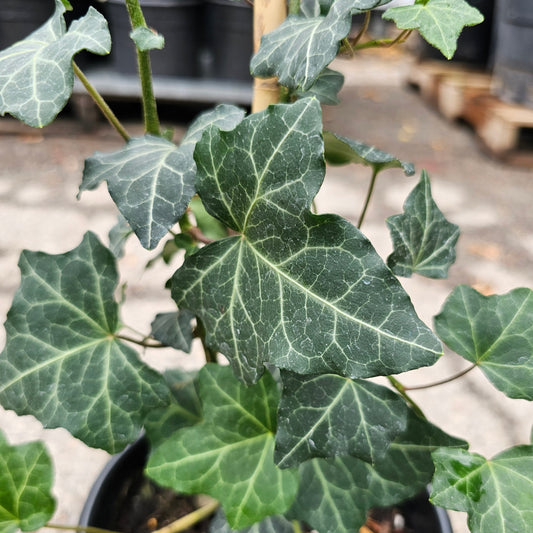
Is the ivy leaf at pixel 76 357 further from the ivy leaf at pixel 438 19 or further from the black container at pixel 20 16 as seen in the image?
the black container at pixel 20 16

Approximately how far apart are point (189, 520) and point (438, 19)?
27.1 inches

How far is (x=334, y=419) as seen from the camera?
0.55 meters

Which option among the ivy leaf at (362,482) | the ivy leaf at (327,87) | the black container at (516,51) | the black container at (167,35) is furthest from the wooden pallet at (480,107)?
the ivy leaf at (362,482)

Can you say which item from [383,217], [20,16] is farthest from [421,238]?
[20,16]

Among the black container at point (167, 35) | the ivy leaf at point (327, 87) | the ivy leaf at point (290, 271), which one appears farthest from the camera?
the black container at point (167, 35)

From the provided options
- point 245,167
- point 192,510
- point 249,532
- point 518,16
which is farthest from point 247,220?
point 518,16

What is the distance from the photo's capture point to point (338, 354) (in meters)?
0.44

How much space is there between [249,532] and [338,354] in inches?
14.4

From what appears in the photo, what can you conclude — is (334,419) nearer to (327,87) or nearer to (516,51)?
(327,87)

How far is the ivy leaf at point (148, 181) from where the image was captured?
1.60 ft

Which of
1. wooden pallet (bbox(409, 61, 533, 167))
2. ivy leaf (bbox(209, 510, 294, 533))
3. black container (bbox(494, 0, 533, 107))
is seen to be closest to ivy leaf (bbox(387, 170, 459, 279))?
ivy leaf (bbox(209, 510, 294, 533))

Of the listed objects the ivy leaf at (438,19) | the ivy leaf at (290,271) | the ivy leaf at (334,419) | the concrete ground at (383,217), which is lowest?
the concrete ground at (383,217)

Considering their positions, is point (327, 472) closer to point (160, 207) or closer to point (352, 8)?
point (160, 207)

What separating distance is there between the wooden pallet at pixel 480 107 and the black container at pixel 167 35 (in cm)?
120
